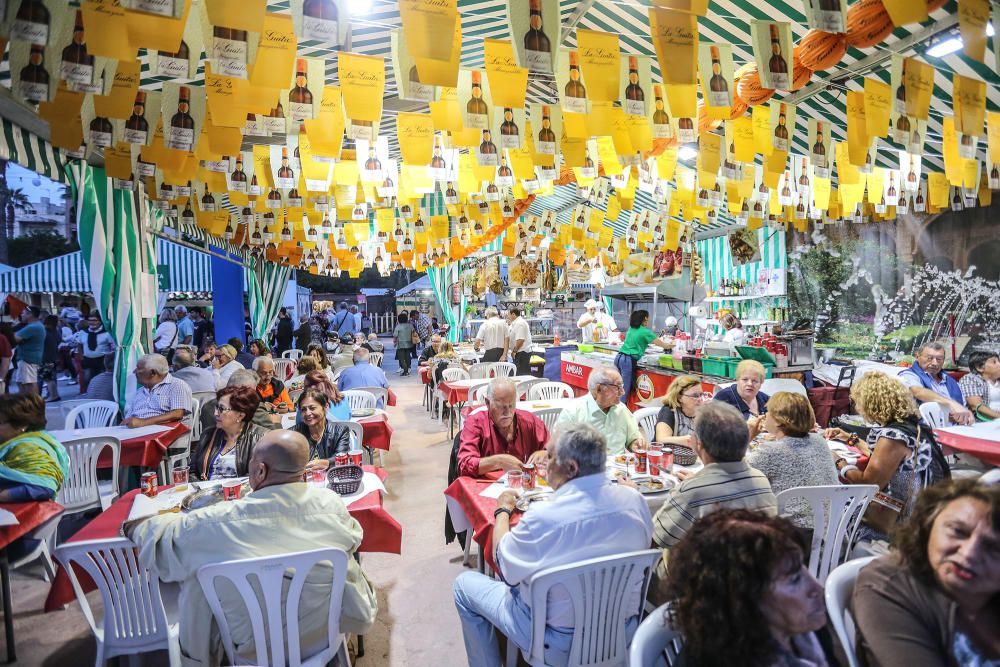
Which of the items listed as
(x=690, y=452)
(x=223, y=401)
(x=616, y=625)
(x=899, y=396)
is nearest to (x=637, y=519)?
(x=616, y=625)

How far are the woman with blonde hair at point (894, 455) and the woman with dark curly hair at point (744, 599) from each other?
217 cm

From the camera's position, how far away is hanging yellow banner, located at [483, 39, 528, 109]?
2.96 m

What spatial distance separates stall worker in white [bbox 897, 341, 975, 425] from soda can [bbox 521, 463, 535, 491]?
4078mm

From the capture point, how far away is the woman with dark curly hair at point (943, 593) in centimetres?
135

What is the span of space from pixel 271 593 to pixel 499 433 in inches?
76.4

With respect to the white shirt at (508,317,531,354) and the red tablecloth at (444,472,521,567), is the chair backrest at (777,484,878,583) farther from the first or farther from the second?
the white shirt at (508,317,531,354)

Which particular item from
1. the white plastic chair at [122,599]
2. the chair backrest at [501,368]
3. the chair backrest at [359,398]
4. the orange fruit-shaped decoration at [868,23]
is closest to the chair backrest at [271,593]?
the white plastic chair at [122,599]

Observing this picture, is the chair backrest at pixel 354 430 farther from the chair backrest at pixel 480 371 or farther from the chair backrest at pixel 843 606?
the chair backrest at pixel 480 371

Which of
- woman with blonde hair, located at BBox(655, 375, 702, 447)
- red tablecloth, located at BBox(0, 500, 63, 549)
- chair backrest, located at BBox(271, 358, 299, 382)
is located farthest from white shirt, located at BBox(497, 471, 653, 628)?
chair backrest, located at BBox(271, 358, 299, 382)

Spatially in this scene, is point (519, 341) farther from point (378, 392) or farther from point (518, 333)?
point (378, 392)

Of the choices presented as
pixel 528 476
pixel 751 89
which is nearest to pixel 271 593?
pixel 528 476

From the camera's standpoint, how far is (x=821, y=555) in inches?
104

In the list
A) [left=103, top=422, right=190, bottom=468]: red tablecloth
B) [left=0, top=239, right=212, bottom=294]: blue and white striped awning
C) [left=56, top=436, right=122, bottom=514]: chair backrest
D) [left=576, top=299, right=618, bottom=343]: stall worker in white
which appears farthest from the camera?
[left=0, top=239, right=212, bottom=294]: blue and white striped awning

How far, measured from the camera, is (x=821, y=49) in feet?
9.66
